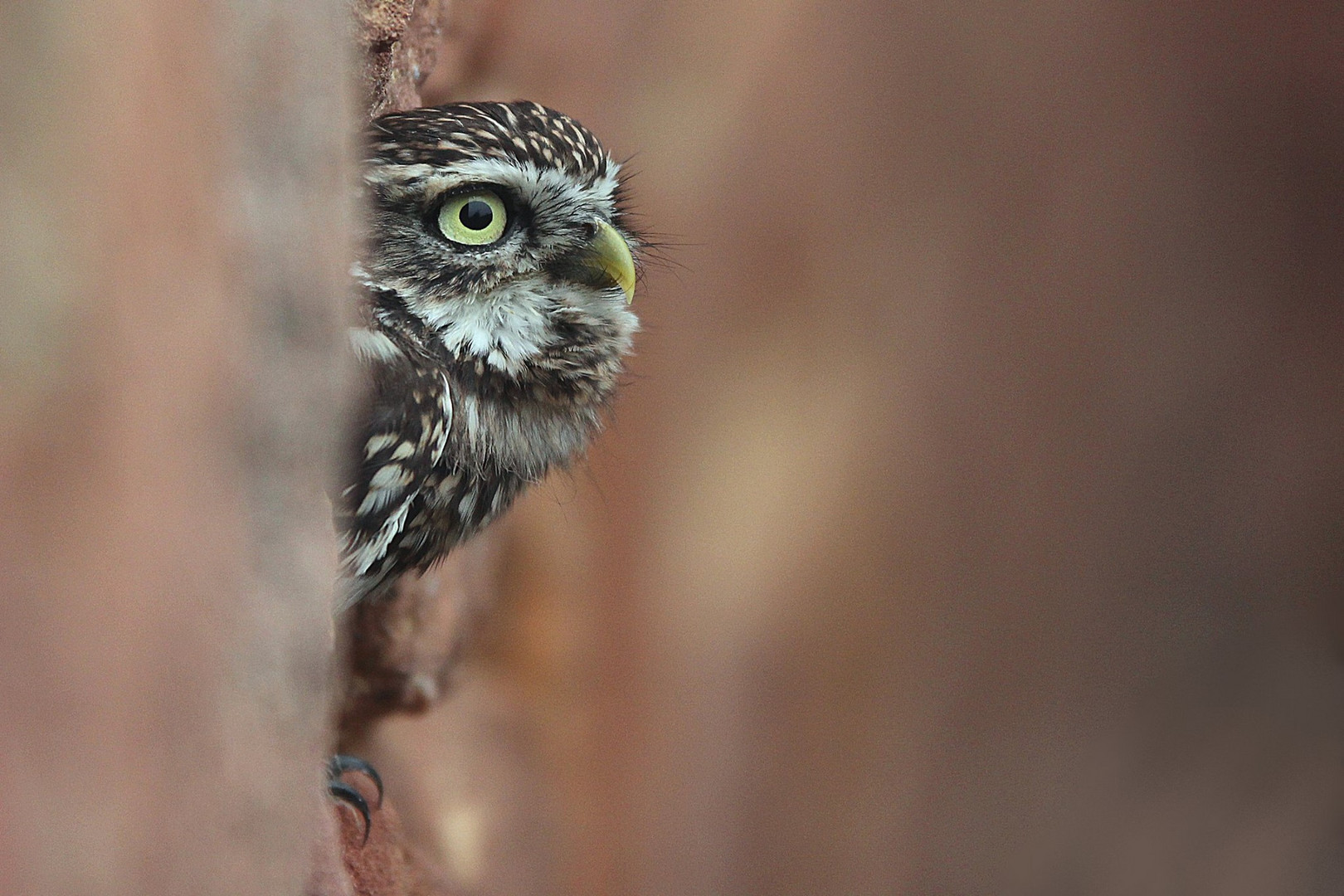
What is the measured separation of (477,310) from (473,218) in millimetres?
149

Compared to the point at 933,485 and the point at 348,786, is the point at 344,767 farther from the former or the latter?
the point at 933,485

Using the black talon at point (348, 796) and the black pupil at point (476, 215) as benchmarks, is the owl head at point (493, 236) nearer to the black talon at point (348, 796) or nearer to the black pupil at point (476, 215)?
the black pupil at point (476, 215)

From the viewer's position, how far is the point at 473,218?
74.8 inches

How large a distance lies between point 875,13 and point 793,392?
3.12ft

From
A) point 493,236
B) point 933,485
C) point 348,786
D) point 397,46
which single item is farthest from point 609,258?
point 933,485

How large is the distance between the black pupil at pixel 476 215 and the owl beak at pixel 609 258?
0.17 meters

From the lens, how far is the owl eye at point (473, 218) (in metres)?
1.89

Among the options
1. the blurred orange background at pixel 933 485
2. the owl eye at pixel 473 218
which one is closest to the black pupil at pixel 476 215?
the owl eye at pixel 473 218

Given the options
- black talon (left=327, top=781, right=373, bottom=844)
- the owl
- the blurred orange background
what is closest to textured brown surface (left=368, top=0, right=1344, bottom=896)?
the blurred orange background

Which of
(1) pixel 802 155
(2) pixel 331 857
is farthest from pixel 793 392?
(2) pixel 331 857

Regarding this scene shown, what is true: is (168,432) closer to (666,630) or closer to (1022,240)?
(666,630)

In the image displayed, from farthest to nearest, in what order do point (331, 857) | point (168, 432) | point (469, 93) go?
point (469, 93), point (331, 857), point (168, 432)

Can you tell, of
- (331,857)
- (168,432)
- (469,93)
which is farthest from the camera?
(469,93)

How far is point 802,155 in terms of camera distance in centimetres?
293
